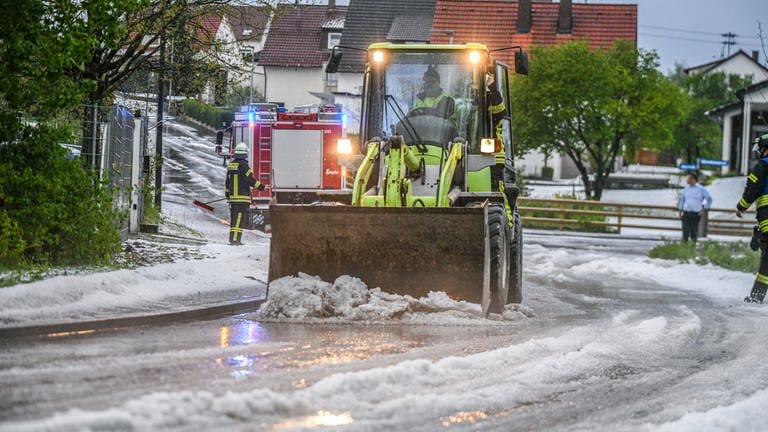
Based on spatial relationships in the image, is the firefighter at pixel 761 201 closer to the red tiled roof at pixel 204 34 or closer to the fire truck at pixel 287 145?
the red tiled roof at pixel 204 34

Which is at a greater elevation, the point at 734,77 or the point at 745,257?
the point at 734,77

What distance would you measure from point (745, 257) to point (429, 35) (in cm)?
4350

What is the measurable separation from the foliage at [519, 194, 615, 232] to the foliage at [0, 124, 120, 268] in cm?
2778

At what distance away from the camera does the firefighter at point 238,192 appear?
21.5m

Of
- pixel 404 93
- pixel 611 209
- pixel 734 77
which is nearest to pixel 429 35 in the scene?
pixel 611 209

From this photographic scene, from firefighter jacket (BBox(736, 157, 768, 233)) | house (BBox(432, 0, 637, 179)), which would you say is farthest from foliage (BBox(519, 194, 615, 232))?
firefighter jacket (BBox(736, 157, 768, 233))

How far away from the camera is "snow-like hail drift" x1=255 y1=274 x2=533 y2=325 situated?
10867mm

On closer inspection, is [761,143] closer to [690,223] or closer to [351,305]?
[351,305]

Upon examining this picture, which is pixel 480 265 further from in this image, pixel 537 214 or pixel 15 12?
pixel 537 214

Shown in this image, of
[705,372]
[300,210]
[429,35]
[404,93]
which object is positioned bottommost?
[705,372]

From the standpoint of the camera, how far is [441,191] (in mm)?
12000

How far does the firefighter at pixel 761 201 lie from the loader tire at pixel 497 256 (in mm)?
4363

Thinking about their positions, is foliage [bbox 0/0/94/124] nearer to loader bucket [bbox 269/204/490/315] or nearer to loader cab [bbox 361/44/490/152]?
loader bucket [bbox 269/204/490/315]

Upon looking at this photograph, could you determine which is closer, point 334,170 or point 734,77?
point 334,170
